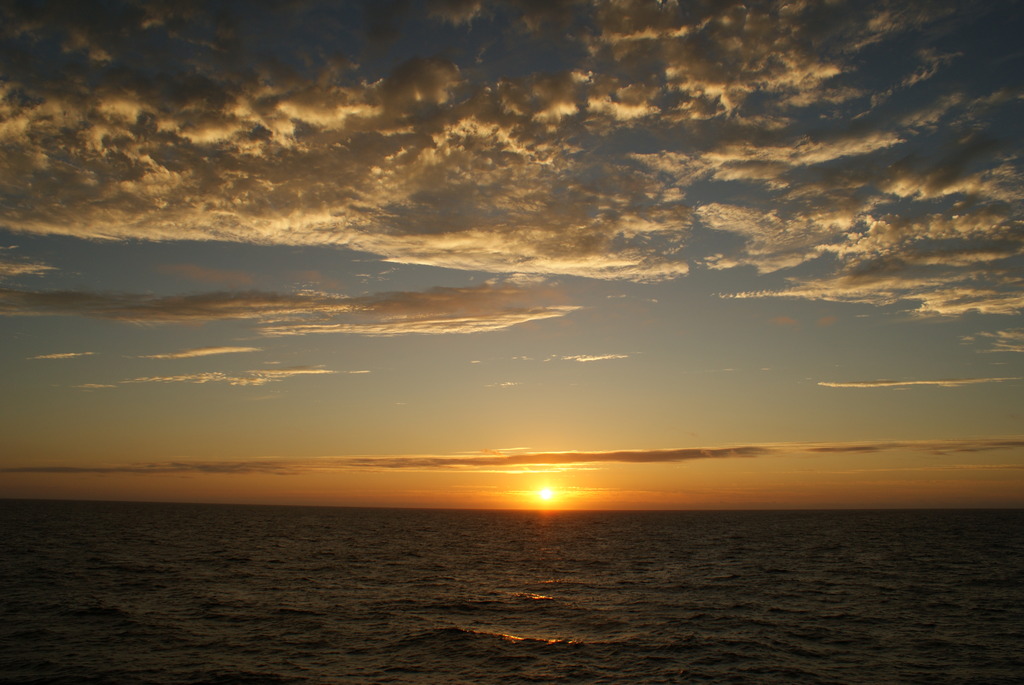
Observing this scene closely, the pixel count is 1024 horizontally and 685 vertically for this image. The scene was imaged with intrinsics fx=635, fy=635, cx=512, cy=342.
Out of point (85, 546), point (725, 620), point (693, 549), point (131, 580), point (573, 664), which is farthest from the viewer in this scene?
point (693, 549)

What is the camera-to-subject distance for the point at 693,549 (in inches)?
3157

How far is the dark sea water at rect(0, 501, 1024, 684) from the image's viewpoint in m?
25.9

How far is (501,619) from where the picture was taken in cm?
3538

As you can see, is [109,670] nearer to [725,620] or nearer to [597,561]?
[725,620]

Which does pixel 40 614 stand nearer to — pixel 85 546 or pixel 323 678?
pixel 323 678

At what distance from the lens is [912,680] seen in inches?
984

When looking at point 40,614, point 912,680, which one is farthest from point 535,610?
point 40,614

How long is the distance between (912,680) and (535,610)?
63.5ft

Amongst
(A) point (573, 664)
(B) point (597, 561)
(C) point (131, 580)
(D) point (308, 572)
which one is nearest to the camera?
(A) point (573, 664)

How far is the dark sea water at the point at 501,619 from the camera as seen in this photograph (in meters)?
25.9

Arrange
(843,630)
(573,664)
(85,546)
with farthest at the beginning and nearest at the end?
(85,546)
(843,630)
(573,664)

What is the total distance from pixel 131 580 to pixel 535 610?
30032 millimetres

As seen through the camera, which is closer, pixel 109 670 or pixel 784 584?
pixel 109 670

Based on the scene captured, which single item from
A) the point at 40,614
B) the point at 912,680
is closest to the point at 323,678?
the point at 40,614
